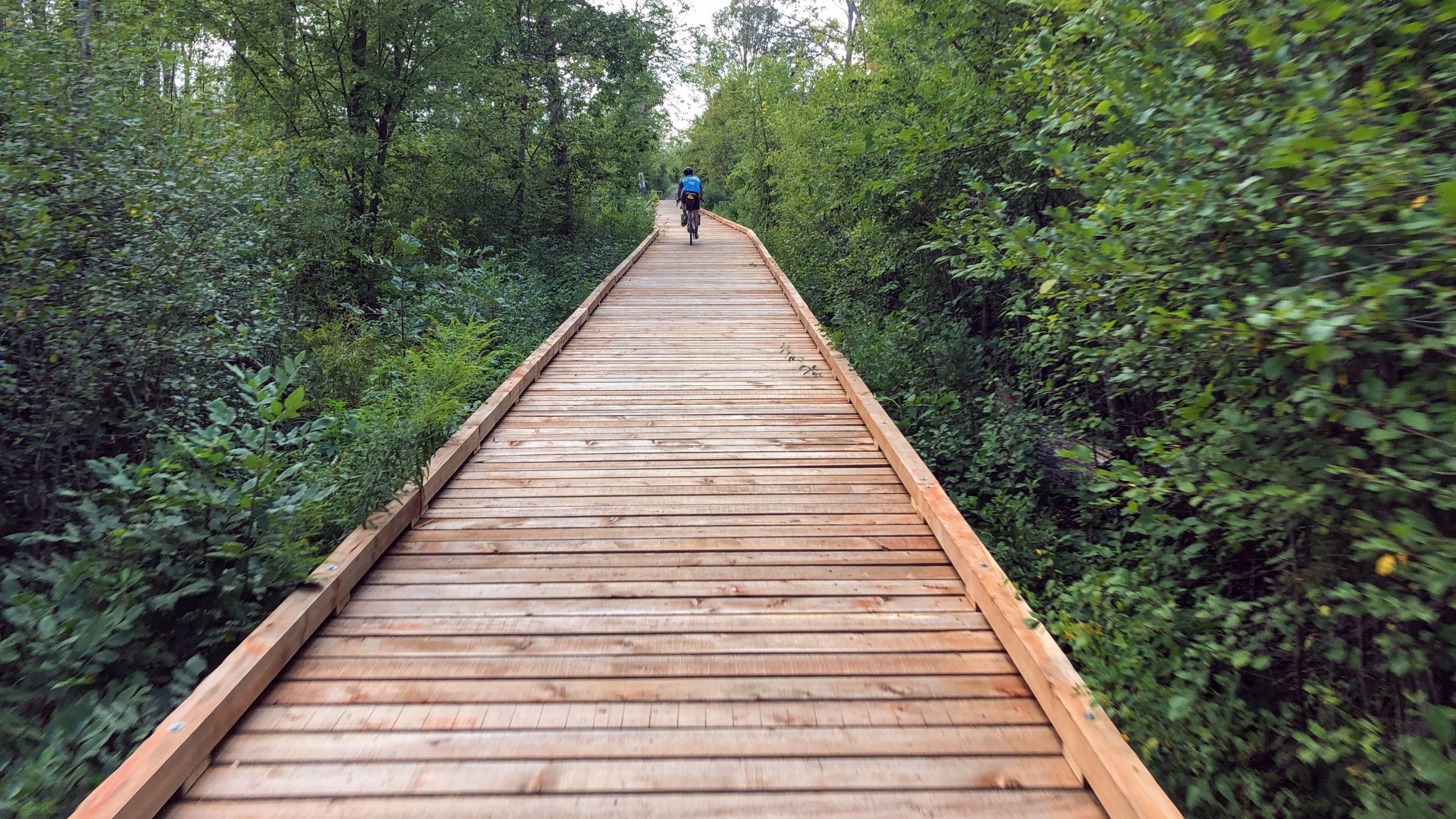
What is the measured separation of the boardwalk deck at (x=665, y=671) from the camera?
208 centimetres

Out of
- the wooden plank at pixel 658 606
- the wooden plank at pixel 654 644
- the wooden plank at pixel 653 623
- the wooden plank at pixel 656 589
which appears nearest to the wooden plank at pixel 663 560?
the wooden plank at pixel 656 589

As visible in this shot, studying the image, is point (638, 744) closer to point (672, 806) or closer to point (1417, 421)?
point (672, 806)

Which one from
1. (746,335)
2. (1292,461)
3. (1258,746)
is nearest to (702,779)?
(1258,746)

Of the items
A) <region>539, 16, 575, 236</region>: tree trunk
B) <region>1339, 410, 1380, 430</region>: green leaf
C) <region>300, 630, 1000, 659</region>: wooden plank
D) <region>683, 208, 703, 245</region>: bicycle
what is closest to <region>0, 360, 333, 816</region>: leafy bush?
<region>300, 630, 1000, 659</region>: wooden plank

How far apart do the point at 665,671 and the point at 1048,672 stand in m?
1.30

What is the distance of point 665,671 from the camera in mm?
2611

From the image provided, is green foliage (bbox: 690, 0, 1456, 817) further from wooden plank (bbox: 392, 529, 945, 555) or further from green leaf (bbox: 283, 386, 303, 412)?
green leaf (bbox: 283, 386, 303, 412)

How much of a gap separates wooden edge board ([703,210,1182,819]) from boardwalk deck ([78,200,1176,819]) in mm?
11

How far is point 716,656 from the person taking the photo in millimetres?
2699

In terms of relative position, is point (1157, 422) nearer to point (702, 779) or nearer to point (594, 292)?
point (702, 779)

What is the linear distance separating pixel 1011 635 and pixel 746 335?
5908mm

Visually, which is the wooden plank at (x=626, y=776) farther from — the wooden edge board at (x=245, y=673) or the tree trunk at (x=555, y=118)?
the tree trunk at (x=555, y=118)

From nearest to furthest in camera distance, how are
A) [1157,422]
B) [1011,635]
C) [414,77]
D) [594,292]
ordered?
1. [1011,635]
2. [1157,422]
3. [594,292]
4. [414,77]

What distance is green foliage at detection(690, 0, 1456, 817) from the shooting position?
1.87 m
